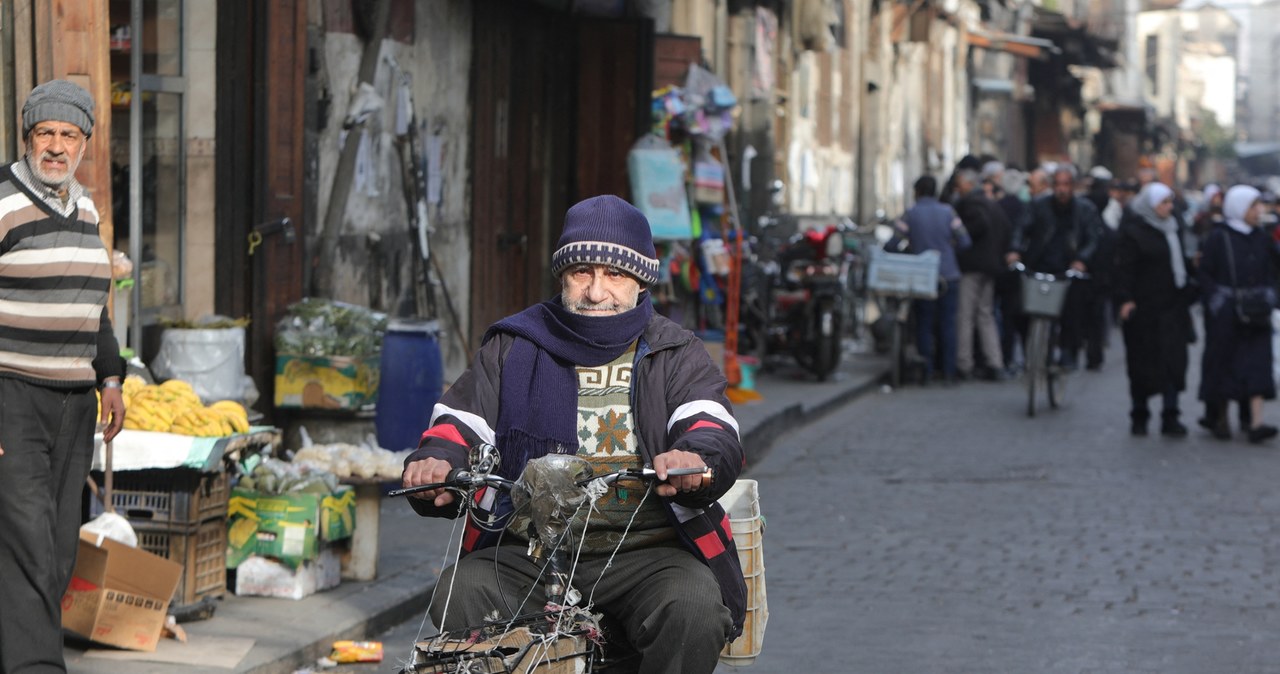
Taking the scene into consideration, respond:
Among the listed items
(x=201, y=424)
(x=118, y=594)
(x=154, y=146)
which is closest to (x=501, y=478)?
(x=118, y=594)

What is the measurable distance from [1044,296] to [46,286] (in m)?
11.0

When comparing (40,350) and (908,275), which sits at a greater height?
(40,350)

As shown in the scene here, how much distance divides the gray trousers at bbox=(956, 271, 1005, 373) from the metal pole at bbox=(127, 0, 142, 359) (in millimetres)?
10831

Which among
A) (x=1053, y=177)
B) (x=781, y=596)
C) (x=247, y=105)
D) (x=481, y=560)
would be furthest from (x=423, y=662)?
(x=1053, y=177)

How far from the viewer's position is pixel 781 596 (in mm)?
7949

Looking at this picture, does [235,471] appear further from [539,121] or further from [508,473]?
[539,121]

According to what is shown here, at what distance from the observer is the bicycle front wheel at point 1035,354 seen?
594 inches

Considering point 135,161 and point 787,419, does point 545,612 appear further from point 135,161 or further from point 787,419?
point 787,419

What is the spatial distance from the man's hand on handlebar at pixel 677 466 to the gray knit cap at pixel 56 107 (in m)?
2.52

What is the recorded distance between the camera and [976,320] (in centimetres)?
1836

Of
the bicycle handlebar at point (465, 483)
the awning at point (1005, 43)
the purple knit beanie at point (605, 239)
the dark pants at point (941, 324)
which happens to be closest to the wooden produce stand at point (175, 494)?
the purple knit beanie at point (605, 239)

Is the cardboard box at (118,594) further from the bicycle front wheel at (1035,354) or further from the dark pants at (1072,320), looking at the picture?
the dark pants at (1072,320)

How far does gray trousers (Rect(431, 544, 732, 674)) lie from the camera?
4.10 metres

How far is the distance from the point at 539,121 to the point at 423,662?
11678mm
